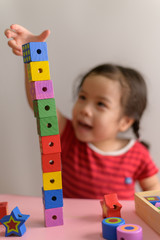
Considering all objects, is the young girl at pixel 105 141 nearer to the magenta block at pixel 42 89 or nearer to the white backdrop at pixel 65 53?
the white backdrop at pixel 65 53

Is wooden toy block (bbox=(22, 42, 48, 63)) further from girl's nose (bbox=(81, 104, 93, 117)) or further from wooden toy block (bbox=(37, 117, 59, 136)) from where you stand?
→ girl's nose (bbox=(81, 104, 93, 117))

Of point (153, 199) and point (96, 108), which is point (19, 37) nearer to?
point (96, 108)

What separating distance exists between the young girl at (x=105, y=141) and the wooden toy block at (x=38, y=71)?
44 cm

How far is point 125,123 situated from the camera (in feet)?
3.76

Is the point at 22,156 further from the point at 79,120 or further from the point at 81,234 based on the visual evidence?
the point at 81,234

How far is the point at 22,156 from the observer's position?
116cm

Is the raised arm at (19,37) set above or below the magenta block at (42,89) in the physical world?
above

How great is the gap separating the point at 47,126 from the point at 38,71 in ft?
0.33

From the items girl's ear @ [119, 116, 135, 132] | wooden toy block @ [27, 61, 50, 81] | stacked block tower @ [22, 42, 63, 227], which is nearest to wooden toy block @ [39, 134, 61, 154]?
stacked block tower @ [22, 42, 63, 227]

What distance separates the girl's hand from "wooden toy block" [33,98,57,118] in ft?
0.71

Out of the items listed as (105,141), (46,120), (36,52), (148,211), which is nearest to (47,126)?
(46,120)

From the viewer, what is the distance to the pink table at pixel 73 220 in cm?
59

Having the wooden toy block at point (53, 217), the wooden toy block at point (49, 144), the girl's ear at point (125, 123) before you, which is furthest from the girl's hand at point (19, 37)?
the girl's ear at point (125, 123)

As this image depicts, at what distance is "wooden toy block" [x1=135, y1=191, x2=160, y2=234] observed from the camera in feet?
1.93
